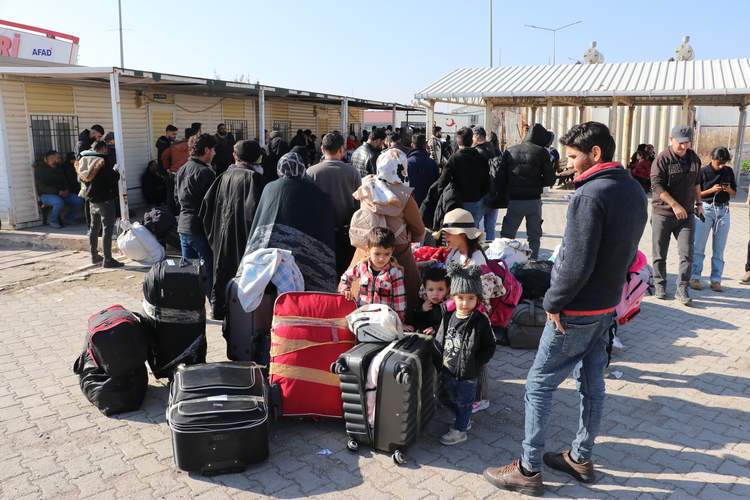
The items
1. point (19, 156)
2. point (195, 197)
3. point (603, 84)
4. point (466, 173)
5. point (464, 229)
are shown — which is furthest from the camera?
point (603, 84)

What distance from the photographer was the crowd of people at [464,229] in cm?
298

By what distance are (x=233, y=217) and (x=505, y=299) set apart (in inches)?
99.2

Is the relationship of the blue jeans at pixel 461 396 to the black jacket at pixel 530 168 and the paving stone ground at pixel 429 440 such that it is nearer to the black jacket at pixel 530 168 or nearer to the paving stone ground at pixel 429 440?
the paving stone ground at pixel 429 440

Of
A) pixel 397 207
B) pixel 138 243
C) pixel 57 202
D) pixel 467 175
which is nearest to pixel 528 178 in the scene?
pixel 467 175

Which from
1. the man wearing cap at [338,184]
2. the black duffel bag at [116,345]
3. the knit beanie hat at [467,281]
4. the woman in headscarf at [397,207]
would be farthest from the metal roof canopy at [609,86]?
the black duffel bag at [116,345]

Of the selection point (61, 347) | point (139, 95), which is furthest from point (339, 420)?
point (139, 95)

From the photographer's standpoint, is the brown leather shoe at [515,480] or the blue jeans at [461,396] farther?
the blue jeans at [461,396]

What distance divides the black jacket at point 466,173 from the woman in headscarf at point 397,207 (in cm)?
236

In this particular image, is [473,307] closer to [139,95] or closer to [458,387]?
[458,387]

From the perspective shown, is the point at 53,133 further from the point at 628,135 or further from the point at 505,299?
the point at 628,135

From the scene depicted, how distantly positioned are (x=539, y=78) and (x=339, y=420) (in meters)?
15.3

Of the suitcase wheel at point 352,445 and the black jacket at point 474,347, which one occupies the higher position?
the black jacket at point 474,347

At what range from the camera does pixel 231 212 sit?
16.8ft

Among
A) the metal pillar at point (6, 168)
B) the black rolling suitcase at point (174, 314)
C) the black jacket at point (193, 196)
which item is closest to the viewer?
the black rolling suitcase at point (174, 314)
